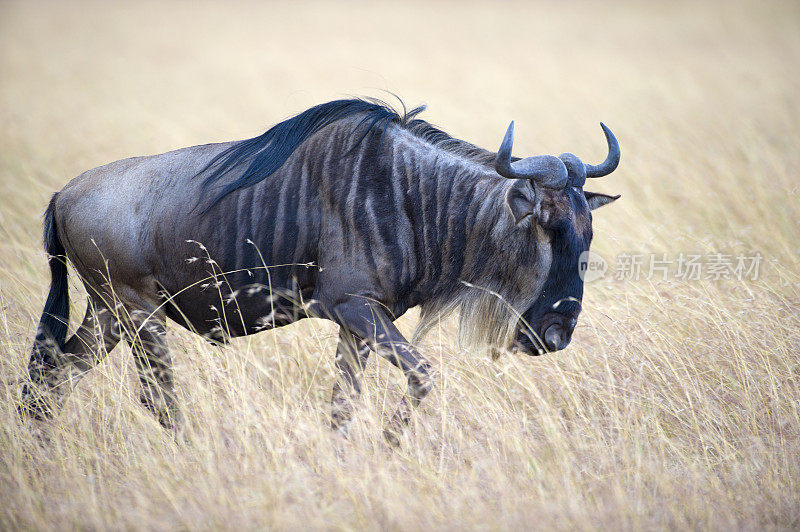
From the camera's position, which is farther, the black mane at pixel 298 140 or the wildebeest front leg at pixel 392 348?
the black mane at pixel 298 140

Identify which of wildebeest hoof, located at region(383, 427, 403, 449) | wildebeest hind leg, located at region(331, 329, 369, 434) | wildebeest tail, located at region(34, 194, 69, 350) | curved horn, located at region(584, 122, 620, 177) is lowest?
wildebeest hoof, located at region(383, 427, 403, 449)

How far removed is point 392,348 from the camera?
272cm

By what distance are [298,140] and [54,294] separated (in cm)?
143

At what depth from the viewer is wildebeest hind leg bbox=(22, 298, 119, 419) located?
3070mm

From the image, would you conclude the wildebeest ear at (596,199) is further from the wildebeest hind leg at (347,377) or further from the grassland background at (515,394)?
the wildebeest hind leg at (347,377)

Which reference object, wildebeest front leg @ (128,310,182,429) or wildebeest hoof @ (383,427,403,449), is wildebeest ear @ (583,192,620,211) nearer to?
wildebeest hoof @ (383,427,403,449)

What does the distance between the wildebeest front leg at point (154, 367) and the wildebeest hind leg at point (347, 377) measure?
0.70 meters

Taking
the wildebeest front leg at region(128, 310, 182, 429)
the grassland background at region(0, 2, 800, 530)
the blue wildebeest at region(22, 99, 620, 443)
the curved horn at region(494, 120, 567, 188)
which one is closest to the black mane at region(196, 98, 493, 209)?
the blue wildebeest at region(22, 99, 620, 443)

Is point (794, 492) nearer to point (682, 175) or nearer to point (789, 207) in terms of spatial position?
point (789, 207)

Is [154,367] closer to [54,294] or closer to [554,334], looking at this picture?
[54,294]

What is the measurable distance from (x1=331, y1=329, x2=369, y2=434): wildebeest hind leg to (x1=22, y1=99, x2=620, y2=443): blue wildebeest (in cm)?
1

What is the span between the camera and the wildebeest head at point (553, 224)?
263cm

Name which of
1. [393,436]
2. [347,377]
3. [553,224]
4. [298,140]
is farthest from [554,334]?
[298,140]

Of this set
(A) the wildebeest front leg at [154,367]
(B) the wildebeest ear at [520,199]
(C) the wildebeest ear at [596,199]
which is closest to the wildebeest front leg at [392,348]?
(B) the wildebeest ear at [520,199]
